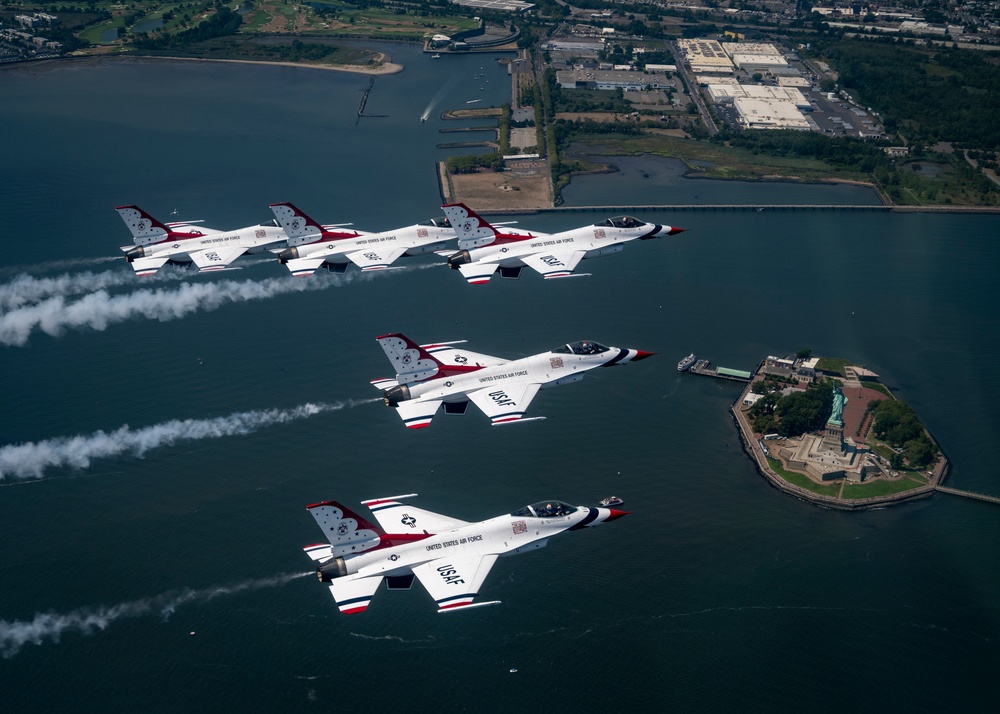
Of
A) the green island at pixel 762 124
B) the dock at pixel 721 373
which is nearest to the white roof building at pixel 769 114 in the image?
the green island at pixel 762 124

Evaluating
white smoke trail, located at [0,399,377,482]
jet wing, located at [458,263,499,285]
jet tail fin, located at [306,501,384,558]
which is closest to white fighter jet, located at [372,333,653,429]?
jet wing, located at [458,263,499,285]

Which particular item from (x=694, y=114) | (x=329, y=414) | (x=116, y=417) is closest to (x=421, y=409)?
(x=329, y=414)

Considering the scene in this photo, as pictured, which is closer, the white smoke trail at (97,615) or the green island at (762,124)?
the white smoke trail at (97,615)

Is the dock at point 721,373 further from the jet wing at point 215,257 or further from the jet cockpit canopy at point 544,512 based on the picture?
the jet wing at point 215,257

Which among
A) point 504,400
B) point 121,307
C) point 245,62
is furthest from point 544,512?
point 245,62

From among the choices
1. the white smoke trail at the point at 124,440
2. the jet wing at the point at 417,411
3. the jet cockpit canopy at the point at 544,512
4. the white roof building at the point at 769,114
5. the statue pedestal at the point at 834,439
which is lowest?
the statue pedestal at the point at 834,439

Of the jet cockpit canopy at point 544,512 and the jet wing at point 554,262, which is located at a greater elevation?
the jet wing at point 554,262
